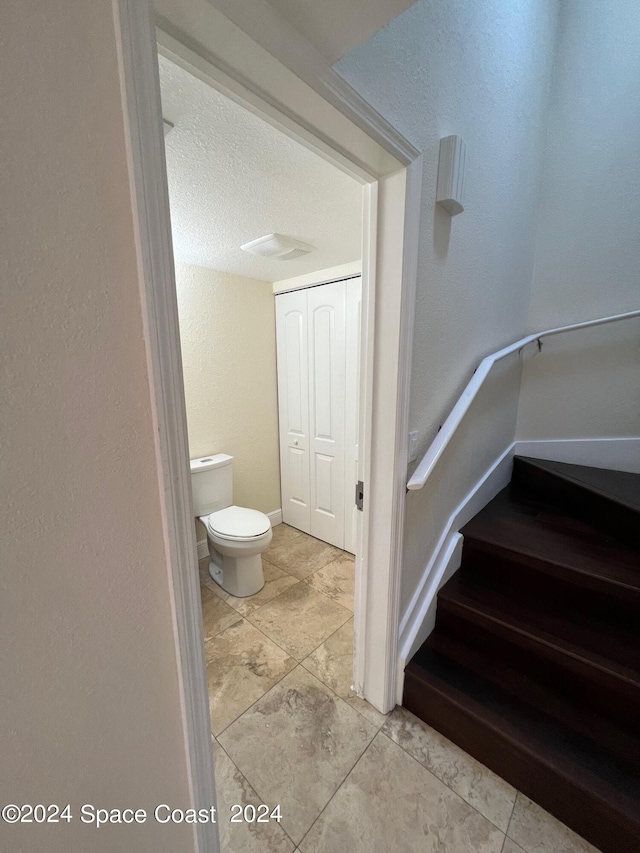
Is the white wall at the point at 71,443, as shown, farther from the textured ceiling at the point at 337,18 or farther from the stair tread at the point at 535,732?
the stair tread at the point at 535,732

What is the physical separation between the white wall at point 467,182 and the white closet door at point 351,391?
0.75m

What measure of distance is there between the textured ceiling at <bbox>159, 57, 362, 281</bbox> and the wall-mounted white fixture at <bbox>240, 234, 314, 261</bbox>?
38 millimetres

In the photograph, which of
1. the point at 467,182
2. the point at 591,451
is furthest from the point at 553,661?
the point at 467,182

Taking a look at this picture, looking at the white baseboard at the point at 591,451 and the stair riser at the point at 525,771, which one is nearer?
the stair riser at the point at 525,771

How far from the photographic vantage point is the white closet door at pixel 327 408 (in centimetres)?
223

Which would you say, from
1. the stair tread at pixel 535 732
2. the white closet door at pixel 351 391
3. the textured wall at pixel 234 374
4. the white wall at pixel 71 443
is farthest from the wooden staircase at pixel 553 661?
the textured wall at pixel 234 374

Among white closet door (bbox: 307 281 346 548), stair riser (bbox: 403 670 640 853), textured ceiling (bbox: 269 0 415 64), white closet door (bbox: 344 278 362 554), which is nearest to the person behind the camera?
textured ceiling (bbox: 269 0 415 64)

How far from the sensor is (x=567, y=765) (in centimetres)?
95

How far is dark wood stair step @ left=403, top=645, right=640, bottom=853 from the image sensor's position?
2.90 ft

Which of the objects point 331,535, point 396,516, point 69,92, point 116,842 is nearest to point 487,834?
point 396,516

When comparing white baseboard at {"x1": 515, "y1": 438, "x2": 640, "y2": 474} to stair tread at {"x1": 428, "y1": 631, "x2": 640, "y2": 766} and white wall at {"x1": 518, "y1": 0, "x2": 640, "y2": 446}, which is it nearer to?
white wall at {"x1": 518, "y1": 0, "x2": 640, "y2": 446}

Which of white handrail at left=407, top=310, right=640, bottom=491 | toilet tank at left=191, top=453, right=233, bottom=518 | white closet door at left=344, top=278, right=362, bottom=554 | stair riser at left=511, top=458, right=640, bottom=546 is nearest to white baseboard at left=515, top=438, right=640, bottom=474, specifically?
stair riser at left=511, top=458, right=640, bottom=546

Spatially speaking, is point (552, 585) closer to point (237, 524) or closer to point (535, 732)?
point (535, 732)

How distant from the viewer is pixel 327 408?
237 centimetres
